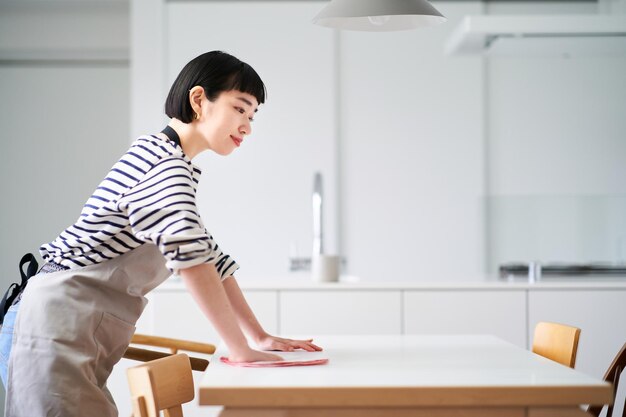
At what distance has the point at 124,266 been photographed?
164cm

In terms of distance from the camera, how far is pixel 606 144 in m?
4.79

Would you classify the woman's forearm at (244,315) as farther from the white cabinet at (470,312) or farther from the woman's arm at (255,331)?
the white cabinet at (470,312)

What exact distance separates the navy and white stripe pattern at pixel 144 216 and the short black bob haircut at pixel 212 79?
0.43 ft

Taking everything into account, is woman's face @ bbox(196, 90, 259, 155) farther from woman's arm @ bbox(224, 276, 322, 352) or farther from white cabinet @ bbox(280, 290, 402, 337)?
white cabinet @ bbox(280, 290, 402, 337)

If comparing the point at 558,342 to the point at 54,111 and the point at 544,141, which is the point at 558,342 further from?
the point at 54,111

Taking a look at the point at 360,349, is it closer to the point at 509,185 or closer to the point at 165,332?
the point at 165,332

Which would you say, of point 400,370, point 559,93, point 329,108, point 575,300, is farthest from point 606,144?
point 400,370

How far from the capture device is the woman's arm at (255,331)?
5.74 feet

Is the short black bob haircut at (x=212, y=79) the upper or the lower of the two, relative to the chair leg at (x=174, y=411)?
upper

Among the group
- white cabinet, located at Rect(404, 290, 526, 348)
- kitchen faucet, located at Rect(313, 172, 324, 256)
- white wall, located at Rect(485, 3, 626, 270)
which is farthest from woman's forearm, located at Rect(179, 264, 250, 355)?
white wall, located at Rect(485, 3, 626, 270)

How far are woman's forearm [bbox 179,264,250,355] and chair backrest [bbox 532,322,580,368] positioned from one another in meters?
0.76

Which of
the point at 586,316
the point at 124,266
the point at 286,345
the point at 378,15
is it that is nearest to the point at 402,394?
the point at 286,345

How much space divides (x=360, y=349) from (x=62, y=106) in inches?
142

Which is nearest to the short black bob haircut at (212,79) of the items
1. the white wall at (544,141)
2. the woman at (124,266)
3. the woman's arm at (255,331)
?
the woman at (124,266)
